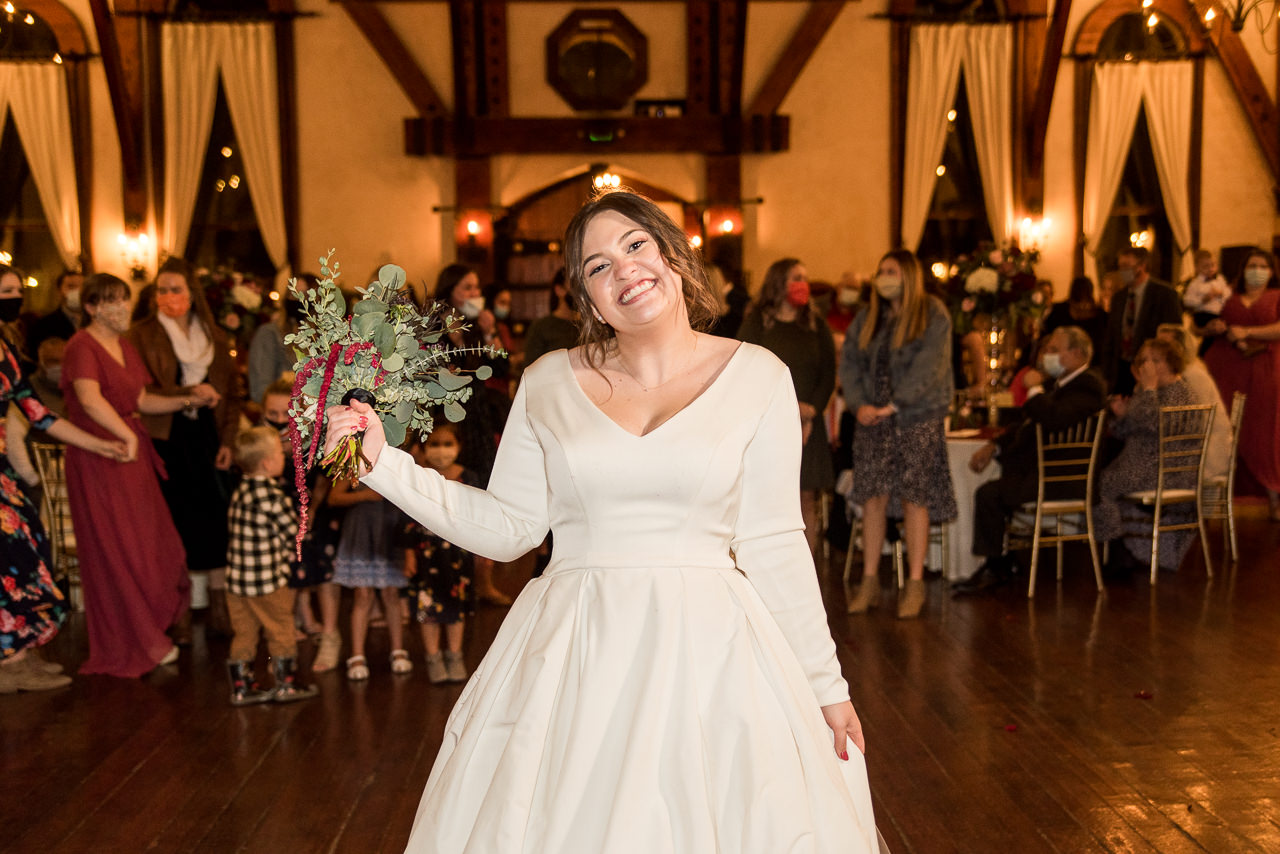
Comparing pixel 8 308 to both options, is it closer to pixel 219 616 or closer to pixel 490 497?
pixel 219 616

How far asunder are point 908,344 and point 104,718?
3486 mm

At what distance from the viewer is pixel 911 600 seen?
5.58 metres

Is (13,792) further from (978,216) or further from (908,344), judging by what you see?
(978,216)

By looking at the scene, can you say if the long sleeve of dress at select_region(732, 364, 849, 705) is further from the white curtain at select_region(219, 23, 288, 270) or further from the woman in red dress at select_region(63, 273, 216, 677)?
the white curtain at select_region(219, 23, 288, 270)

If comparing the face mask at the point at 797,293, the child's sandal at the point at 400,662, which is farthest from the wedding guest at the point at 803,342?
the child's sandal at the point at 400,662

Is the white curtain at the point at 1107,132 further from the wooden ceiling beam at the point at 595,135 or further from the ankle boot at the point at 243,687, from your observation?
the ankle boot at the point at 243,687

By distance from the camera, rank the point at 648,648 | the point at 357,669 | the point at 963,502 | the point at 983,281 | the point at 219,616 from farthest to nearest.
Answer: the point at 983,281, the point at 963,502, the point at 219,616, the point at 357,669, the point at 648,648

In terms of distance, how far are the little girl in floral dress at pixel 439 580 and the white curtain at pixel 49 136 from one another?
857cm

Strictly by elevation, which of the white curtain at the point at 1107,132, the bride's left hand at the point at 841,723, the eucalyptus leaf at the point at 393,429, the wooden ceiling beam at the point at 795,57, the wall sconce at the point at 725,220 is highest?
the wooden ceiling beam at the point at 795,57

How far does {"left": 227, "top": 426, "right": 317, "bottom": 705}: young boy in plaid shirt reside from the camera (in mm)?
4328

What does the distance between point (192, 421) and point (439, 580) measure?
5.21ft

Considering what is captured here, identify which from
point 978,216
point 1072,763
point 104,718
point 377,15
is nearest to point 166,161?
point 377,15

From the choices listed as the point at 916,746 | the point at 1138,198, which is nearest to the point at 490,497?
the point at 916,746

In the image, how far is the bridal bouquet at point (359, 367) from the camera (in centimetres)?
197
